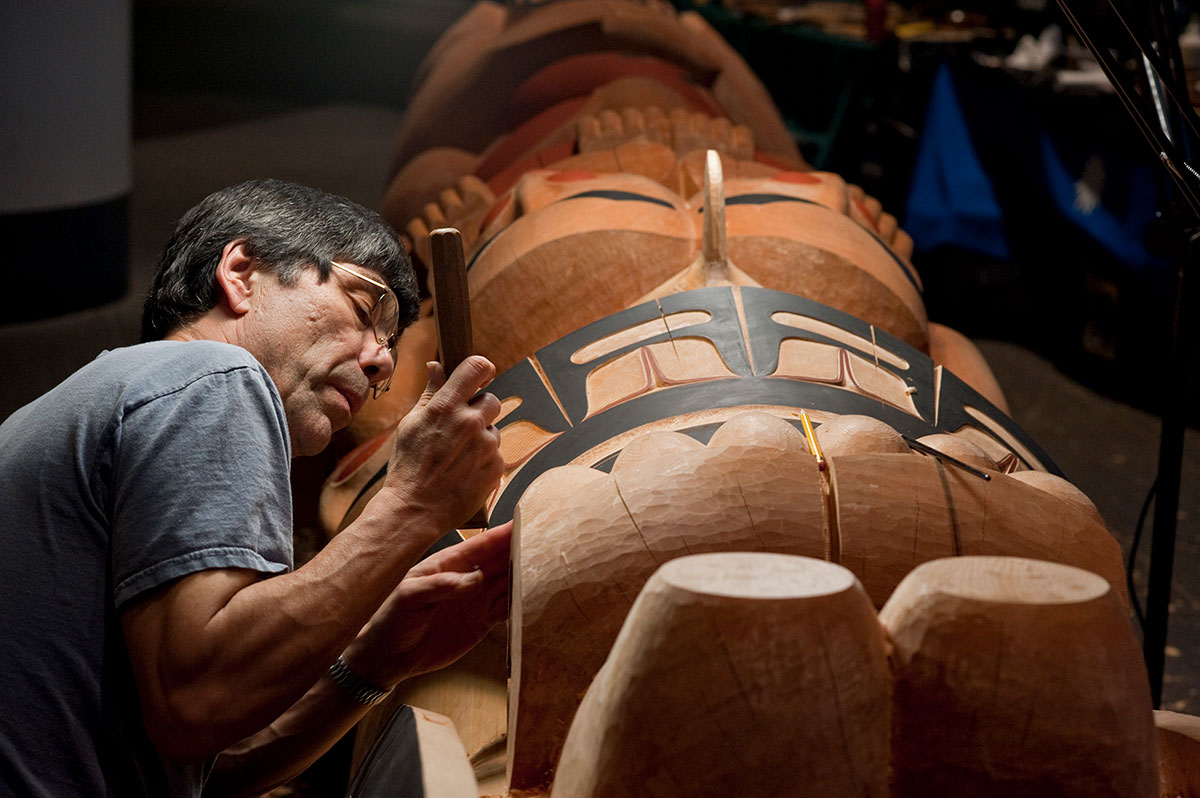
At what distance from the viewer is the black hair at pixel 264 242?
1276 millimetres

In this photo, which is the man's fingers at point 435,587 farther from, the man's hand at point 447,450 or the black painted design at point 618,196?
the black painted design at point 618,196

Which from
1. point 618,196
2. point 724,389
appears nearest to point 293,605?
point 724,389

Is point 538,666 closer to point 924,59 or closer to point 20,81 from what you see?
point 20,81

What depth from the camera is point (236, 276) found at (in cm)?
126

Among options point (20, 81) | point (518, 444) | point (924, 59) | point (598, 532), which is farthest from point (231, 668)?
point (924, 59)

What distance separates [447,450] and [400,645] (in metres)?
0.30

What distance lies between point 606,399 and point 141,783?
2.27ft

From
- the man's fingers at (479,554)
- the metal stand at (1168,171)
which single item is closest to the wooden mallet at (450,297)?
the man's fingers at (479,554)

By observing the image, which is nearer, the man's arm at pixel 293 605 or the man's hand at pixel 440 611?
the man's arm at pixel 293 605

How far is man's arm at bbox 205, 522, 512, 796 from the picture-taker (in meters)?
1.28

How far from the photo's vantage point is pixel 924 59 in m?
4.92

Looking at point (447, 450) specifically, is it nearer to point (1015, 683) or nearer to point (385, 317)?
point (385, 317)

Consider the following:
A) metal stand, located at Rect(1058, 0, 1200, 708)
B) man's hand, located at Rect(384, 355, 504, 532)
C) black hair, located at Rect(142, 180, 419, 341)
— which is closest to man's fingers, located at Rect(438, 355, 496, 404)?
man's hand, located at Rect(384, 355, 504, 532)

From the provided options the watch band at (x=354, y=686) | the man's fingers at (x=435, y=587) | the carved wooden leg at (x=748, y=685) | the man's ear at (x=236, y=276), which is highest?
the man's ear at (x=236, y=276)
